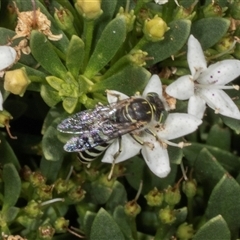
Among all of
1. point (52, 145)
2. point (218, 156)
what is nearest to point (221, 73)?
point (218, 156)

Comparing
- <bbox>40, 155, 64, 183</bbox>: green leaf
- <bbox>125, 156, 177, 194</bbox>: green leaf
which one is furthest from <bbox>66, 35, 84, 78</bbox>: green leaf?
<bbox>125, 156, 177, 194</bbox>: green leaf

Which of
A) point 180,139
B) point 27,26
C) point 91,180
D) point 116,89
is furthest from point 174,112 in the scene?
point 27,26

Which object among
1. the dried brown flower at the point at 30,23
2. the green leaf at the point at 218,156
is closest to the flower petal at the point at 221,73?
the green leaf at the point at 218,156

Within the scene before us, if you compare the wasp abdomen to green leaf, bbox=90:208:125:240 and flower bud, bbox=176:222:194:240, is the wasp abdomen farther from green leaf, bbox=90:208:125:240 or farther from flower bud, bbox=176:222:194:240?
flower bud, bbox=176:222:194:240

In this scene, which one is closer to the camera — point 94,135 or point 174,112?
point 94,135

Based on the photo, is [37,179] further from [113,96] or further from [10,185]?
[113,96]

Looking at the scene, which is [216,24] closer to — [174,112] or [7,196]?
[174,112]
